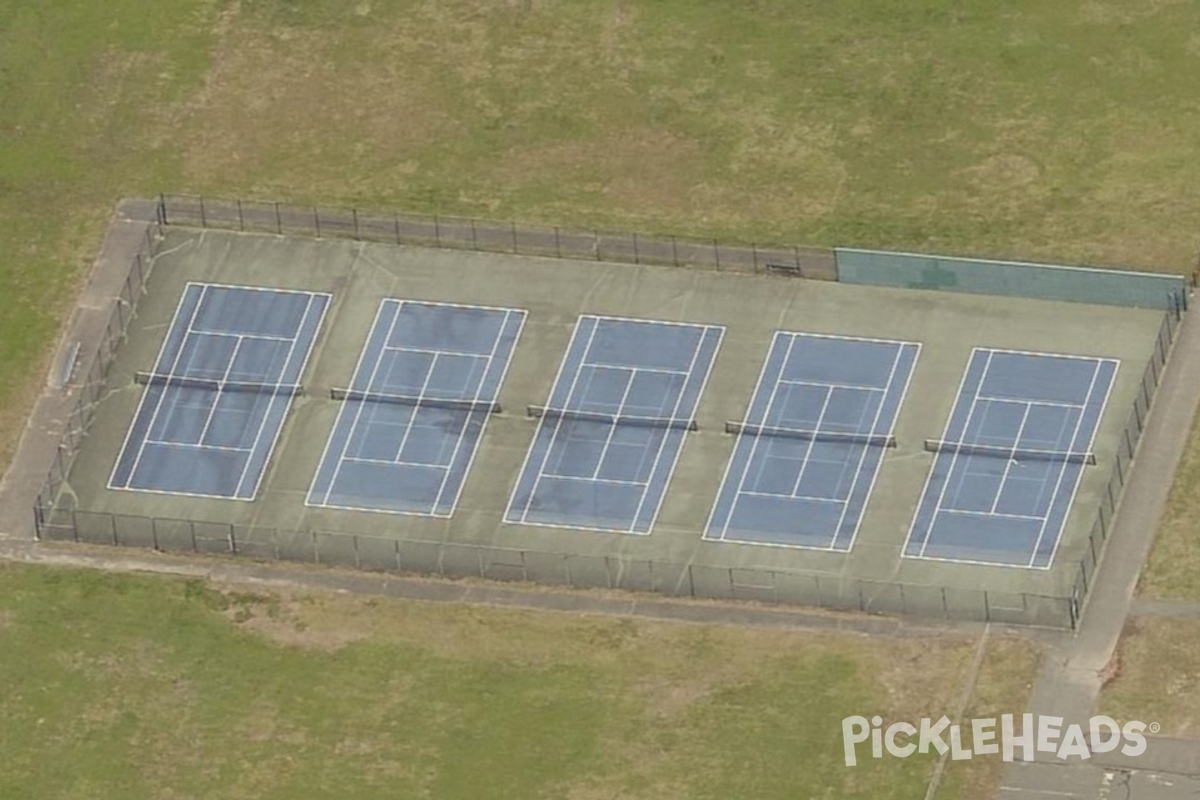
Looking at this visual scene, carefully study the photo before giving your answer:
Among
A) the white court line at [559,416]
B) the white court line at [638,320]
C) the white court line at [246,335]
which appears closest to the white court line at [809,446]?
the white court line at [638,320]

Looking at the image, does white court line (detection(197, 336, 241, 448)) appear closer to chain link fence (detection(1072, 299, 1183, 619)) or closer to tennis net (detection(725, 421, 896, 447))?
tennis net (detection(725, 421, 896, 447))

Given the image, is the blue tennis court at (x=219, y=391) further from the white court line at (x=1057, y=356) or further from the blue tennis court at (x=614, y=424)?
the white court line at (x=1057, y=356)

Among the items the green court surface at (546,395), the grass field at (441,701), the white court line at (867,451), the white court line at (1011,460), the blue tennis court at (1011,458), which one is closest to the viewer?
the grass field at (441,701)

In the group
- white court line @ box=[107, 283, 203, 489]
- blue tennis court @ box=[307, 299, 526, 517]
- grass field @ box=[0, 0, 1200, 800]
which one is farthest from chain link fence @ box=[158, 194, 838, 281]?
white court line @ box=[107, 283, 203, 489]

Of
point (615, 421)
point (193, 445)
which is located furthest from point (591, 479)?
point (193, 445)

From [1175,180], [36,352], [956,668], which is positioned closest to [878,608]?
[956,668]

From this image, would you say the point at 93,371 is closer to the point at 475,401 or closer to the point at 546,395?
the point at 475,401

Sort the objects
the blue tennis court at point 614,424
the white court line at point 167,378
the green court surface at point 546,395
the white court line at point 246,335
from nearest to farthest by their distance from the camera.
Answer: the green court surface at point 546,395, the blue tennis court at point 614,424, the white court line at point 167,378, the white court line at point 246,335
